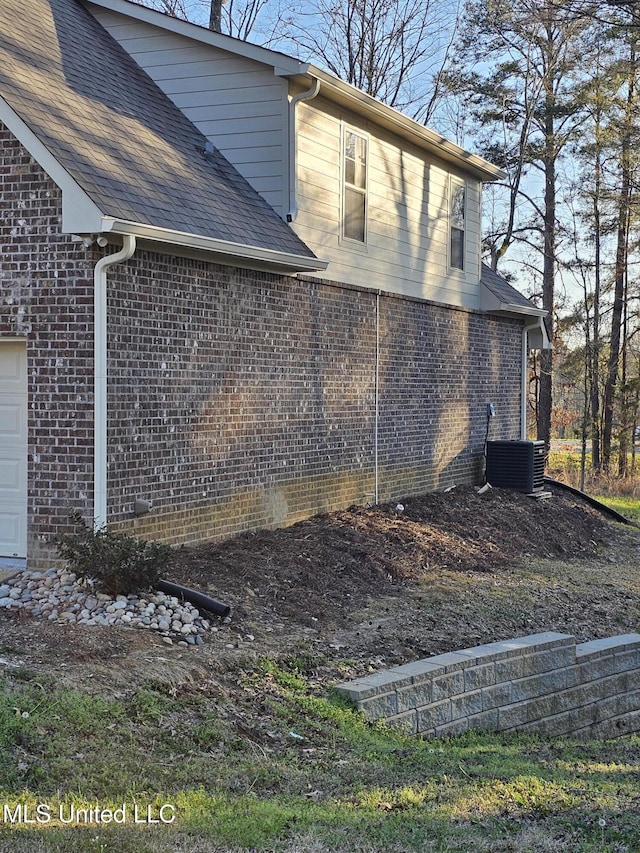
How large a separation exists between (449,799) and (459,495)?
36.6 ft

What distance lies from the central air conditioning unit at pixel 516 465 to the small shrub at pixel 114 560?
1027cm

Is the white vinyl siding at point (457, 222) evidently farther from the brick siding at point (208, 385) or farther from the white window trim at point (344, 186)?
the white window trim at point (344, 186)

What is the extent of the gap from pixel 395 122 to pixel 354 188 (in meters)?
1.19

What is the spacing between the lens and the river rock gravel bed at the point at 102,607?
8.15 m

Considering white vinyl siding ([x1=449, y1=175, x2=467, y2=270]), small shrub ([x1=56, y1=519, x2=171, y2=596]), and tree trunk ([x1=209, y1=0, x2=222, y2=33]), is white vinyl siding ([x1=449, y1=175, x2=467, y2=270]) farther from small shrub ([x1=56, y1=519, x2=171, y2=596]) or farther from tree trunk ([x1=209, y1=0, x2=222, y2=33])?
small shrub ([x1=56, y1=519, x2=171, y2=596])

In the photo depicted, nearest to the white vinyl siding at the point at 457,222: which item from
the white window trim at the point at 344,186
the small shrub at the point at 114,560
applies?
the white window trim at the point at 344,186

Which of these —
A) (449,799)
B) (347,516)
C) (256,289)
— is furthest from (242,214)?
(449,799)

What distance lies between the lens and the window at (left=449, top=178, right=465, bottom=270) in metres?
17.7

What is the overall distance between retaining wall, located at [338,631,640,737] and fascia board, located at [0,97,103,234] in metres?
4.51

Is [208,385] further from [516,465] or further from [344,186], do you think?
[516,465]

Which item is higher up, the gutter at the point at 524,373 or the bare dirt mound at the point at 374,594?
the gutter at the point at 524,373

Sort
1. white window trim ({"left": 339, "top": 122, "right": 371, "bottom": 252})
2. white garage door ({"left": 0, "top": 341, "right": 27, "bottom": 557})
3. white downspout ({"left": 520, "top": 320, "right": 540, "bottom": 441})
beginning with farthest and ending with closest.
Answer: white downspout ({"left": 520, "top": 320, "right": 540, "bottom": 441}) < white window trim ({"left": 339, "top": 122, "right": 371, "bottom": 252}) < white garage door ({"left": 0, "top": 341, "right": 27, "bottom": 557})

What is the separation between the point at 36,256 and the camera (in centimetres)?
970

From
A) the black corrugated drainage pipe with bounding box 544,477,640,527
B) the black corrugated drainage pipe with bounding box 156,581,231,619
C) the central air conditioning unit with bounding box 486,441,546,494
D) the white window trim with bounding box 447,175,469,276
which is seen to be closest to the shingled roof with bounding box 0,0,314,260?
the black corrugated drainage pipe with bounding box 156,581,231,619
